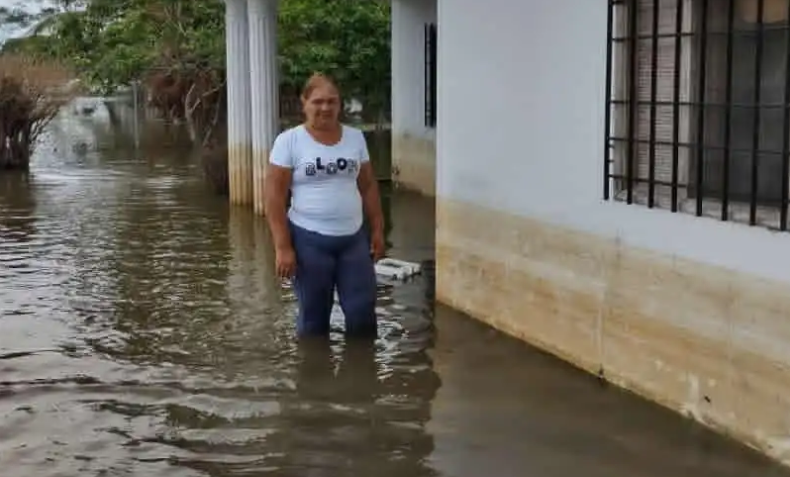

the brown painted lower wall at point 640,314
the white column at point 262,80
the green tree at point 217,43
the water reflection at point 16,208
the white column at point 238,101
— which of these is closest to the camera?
the brown painted lower wall at point 640,314

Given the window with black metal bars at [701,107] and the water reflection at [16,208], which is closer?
the window with black metal bars at [701,107]

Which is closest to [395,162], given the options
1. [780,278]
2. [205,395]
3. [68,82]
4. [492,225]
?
[68,82]

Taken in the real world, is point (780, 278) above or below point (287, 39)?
below

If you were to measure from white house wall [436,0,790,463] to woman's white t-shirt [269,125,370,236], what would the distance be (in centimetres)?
112

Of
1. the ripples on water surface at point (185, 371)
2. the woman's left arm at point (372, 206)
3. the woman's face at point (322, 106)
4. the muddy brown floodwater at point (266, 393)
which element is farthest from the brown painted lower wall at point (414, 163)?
the woman's face at point (322, 106)

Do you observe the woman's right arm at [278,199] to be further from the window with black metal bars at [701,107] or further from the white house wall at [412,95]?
the white house wall at [412,95]

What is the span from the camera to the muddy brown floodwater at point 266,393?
16.8 ft

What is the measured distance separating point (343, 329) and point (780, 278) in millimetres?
3403

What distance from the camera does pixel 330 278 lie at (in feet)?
22.4

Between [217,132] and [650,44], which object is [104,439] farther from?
[217,132]

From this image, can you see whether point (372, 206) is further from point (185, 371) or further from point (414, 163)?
point (414, 163)

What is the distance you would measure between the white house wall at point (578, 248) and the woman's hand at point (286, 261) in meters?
1.50

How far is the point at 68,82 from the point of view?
21.0m

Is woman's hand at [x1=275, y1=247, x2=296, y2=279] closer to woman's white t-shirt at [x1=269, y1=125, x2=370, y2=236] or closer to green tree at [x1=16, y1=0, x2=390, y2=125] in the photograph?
woman's white t-shirt at [x1=269, y1=125, x2=370, y2=236]
